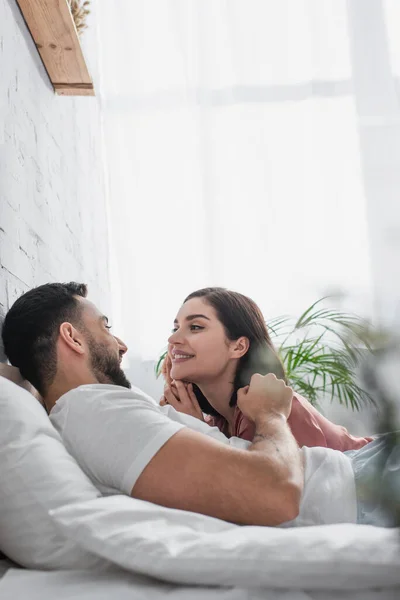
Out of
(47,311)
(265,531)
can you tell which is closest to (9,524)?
(265,531)

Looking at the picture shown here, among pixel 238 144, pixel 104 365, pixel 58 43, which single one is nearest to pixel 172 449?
pixel 104 365

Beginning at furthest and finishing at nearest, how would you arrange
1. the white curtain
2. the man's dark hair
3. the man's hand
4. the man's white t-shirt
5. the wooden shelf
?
the white curtain
the wooden shelf
the man's dark hair
the man's hand
the man's white t-shirt

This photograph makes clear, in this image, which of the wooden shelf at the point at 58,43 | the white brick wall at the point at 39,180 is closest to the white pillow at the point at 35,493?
the white brick wall at the point at 39,180

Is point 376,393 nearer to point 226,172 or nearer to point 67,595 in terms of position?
point 67,595

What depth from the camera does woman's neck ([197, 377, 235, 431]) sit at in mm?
1990

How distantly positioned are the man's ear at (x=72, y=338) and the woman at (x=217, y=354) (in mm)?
538

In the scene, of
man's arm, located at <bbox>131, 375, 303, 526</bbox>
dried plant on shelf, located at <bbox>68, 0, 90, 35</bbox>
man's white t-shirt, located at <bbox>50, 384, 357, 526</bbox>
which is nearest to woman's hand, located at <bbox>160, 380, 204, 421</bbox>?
man's white t-shirt, located at <bbox>50, 384, 357, 526</bbox>

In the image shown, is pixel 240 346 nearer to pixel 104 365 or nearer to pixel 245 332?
pixel 245 332

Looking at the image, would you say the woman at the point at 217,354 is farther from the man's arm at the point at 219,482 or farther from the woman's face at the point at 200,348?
the man's arm at the point at 219,482

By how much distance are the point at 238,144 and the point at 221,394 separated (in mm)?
1808

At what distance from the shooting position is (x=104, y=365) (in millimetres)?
1544

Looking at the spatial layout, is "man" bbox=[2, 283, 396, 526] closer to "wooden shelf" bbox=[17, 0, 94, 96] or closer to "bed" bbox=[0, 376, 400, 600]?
"bed" bbox=[0, 376, 400, 600]

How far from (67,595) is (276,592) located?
0.81 feet

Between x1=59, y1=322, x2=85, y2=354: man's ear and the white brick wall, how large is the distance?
210 mm
